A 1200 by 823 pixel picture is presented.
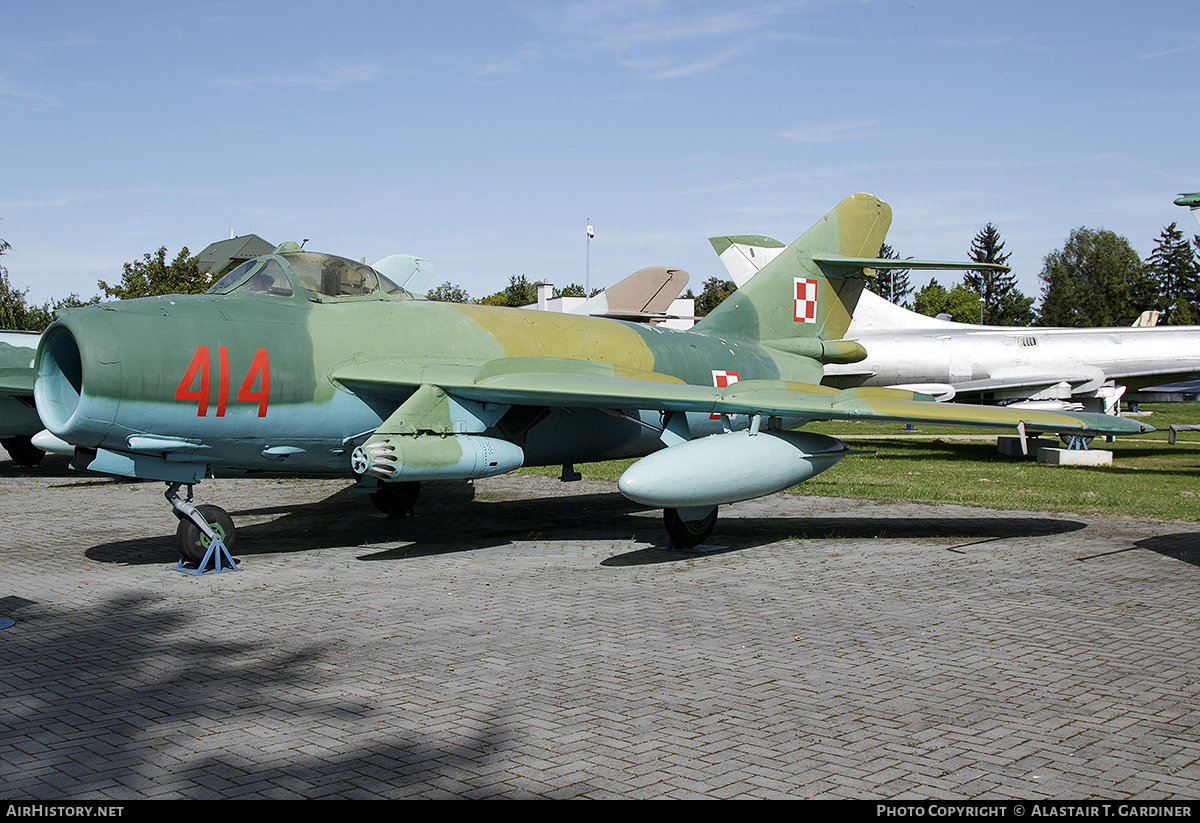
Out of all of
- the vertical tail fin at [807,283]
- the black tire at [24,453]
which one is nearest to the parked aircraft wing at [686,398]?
the vertical tail fin at [807,283]

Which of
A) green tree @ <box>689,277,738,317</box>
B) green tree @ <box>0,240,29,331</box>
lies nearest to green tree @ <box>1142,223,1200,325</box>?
green tree @ <box>689,277,738,317</box>

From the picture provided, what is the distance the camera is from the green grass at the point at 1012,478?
14.7 metres

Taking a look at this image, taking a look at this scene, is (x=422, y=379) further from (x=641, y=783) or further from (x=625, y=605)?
(x=641, y=783)

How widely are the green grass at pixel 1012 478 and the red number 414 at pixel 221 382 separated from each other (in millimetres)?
9130

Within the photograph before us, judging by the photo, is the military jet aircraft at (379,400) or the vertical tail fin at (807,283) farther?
the vertical tail fin at (807,283)

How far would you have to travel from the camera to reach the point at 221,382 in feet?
29.9

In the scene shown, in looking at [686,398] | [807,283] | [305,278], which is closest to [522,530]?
[686,398]

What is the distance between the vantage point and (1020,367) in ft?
89.4

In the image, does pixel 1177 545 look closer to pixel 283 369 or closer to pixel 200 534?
pixel 283 369

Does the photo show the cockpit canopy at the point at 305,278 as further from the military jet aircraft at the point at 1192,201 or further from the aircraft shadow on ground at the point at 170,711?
the military jet aircraft at the point at 1192,201

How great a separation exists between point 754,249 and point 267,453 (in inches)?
697

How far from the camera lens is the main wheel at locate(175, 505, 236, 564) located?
9.49 metres

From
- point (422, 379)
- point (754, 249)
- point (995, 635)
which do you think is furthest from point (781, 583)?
point (754, 249)

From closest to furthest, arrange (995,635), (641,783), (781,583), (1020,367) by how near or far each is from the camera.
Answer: (641,783)
(995,635)
(781,583)
(1020,367)
